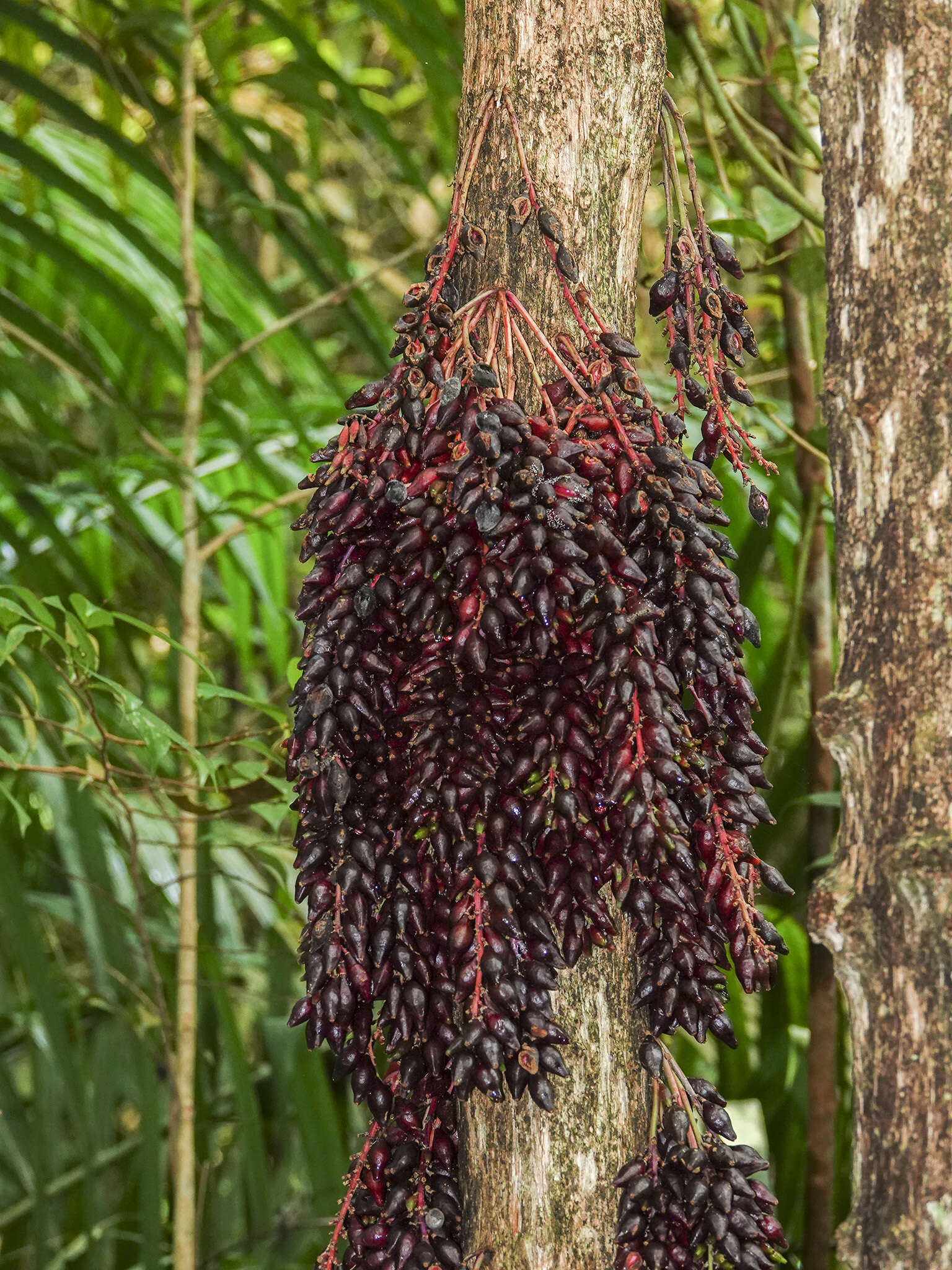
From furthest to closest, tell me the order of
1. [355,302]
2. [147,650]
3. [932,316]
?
[147,650] < [355,302] < [932,316]

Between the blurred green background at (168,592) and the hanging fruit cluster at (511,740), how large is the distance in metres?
0.32

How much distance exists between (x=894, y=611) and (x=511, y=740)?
8.6 inches

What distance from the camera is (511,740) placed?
2.25ft

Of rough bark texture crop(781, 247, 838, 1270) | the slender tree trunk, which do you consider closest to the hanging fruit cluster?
the slender tree trunk

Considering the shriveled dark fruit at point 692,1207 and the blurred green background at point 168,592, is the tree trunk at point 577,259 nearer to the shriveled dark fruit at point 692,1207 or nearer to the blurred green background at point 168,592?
the shriveled dark fruit at point 692,1207

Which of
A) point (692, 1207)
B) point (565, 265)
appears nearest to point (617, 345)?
point (565, 265)

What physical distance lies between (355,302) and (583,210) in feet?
3.25

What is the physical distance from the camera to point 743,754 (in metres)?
0.72

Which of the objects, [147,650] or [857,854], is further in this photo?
[147,650]

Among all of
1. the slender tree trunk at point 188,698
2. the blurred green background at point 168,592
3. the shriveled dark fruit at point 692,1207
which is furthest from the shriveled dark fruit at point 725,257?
the slender tree trunk at point 188,698

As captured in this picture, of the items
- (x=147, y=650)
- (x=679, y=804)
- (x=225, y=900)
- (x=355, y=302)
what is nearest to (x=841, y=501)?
(x=679, y=804)

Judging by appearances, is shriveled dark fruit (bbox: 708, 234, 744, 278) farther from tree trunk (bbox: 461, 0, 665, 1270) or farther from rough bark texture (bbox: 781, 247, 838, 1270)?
rough bark texture (bbox: 781, 247, 838, 1270)

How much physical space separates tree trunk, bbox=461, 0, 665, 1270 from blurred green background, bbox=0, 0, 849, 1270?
40 cm

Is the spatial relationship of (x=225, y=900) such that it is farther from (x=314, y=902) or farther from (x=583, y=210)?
(x=583, y=210)
